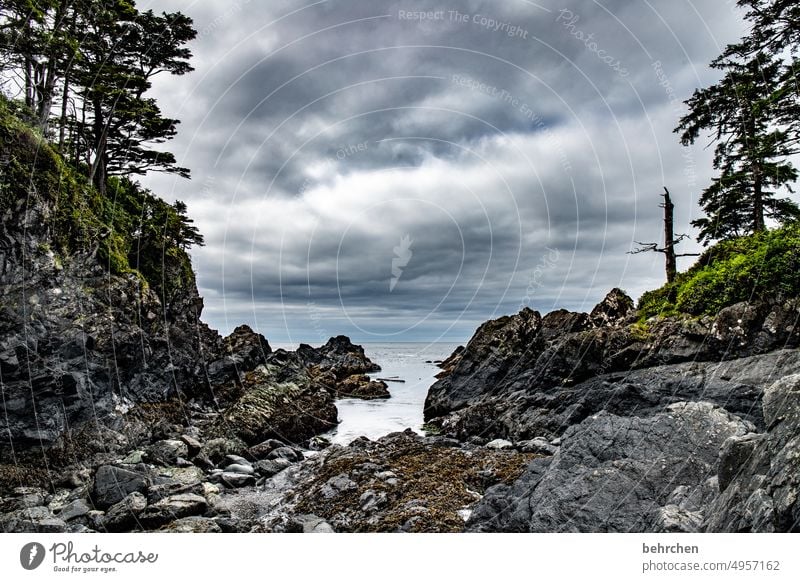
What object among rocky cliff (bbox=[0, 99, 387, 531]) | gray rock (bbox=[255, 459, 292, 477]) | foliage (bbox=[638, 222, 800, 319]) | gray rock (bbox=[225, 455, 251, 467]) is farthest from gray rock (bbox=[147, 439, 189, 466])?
foliage (bbox=[638, 222, 800, 319])

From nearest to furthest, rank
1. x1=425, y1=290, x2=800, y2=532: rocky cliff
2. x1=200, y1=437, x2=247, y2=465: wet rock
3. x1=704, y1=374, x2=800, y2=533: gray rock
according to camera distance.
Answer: x1=704, y1=374, x2=800, y2=533: gray rock < x1=425, y1=290, x2=800, y2=532: rocky cliff < x1=200, y1=437, x2=247, y2=465: wet rock

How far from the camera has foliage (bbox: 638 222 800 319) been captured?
10.2 metres

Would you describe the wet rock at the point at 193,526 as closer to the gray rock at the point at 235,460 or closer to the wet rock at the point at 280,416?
the gray rock at the point at 235,460

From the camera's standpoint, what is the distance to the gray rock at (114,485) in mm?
8000

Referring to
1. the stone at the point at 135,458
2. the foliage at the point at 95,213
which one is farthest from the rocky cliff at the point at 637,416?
the foliage at the point at 95,213

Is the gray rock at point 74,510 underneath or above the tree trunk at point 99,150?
underneath

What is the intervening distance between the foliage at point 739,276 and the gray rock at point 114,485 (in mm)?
16117

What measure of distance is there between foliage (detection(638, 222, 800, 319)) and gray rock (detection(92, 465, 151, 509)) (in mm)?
16117

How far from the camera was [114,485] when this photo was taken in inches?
323

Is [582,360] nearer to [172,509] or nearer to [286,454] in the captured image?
[286,454]

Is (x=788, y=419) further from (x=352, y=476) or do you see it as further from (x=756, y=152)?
(x=756, y=152)

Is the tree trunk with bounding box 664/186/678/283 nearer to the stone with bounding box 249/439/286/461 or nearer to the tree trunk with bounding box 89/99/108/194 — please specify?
the stone with bounding box 249/439/286/461

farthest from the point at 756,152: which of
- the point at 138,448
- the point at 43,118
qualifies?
the point at 43,118
